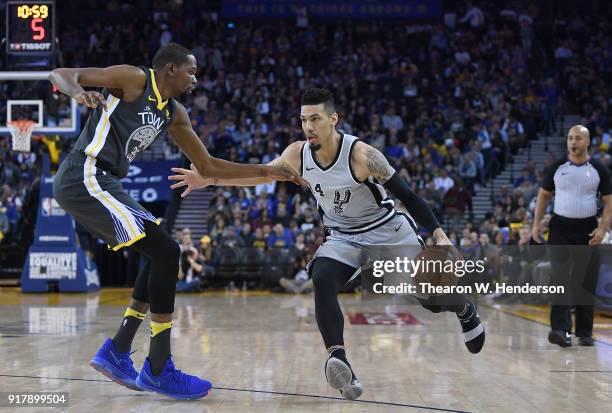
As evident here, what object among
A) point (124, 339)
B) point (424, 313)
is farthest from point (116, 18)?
point (124, 339)

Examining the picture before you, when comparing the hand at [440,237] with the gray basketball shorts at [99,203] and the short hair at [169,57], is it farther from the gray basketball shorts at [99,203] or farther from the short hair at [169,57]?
the short hair at [169,57]

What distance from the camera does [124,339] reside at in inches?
201

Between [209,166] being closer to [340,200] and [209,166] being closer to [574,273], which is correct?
[340,200]

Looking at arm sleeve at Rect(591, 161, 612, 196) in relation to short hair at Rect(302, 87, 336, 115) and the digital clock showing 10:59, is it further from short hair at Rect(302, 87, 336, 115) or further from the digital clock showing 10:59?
the digital clock showing 10:59

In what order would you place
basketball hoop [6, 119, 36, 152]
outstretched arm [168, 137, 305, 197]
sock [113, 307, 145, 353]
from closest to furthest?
1. sock [113, 307, 145, 353]
2. outstretched arm [168, 137, 305, 197]
3. basketball hoop [6, 119, 36, 152]

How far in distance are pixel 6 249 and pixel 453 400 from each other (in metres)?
16.2

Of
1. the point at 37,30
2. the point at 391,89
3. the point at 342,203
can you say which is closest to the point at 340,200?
the point at 342,203

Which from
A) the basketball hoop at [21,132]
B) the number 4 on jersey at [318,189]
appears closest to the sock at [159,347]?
the number 4 on jersey at [318,189]

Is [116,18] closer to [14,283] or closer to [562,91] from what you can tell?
[14,283]

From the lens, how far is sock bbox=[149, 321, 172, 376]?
485cm

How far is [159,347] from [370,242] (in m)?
1.52

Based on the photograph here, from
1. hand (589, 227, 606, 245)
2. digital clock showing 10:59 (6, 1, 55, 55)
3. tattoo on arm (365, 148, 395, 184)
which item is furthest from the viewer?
A: digital clock showing 10:59 (6, 1, 55, 55)

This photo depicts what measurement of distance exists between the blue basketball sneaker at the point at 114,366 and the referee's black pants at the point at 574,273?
14.0ft

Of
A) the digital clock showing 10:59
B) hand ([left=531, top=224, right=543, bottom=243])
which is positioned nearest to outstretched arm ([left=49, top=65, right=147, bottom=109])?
Result: hand ([left=531, top=224, right=543, bottom=243])
